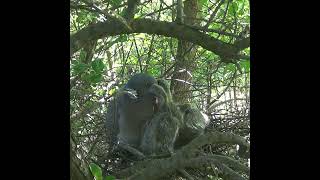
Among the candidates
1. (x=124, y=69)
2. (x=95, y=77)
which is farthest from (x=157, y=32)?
(x=124, y=69)

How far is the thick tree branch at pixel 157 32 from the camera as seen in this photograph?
233cm

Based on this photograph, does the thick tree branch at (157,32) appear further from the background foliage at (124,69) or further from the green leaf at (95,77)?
the green leaf at (95,77)

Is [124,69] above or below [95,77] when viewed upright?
above

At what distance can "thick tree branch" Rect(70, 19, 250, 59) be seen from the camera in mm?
2328

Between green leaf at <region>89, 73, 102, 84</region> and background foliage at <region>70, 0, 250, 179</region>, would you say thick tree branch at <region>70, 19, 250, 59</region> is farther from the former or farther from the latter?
green leaf at <region>89, 73, 102, 84</region>

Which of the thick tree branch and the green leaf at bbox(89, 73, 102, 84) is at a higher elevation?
the thick tree branch

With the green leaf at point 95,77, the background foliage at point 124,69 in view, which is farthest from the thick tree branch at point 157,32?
the green leaf at point 95,77

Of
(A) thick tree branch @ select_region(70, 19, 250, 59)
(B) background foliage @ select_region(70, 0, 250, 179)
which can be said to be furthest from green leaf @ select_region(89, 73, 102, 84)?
(A) thick tree branch @ select_region(70, 19, 250, 59)

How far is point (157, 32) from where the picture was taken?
257 cm

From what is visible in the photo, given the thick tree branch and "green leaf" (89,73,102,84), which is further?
the thick tree branch

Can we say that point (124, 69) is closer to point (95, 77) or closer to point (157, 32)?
point (157, 32)
